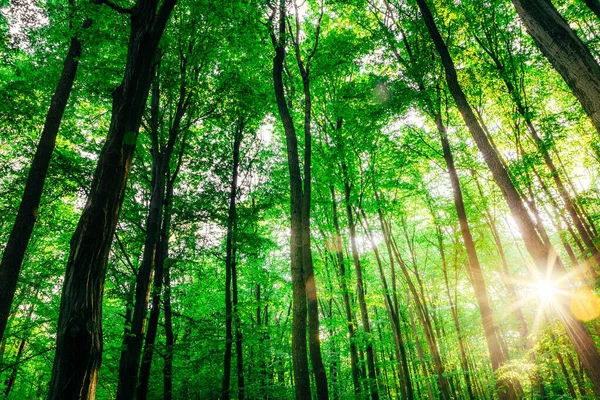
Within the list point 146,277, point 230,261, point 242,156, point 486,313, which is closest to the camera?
point 146,277

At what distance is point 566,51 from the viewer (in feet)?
12.0

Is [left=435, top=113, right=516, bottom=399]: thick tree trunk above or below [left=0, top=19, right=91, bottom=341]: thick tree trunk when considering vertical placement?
below

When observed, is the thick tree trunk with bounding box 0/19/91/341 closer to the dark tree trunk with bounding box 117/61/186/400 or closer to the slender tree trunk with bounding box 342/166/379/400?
the dark tree trunk with bounding box 117/61/186/400

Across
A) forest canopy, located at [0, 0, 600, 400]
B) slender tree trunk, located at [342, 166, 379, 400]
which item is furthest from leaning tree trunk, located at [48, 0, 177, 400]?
slender tree trunk, located at [342, 166, 379, 400]

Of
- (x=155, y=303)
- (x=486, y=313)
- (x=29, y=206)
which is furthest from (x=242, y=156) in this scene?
(x=486, y=313)

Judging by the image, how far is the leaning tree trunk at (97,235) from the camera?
2359 mm

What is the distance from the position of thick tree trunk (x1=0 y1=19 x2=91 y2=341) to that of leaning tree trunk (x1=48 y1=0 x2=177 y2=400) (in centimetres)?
333

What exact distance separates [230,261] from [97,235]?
8771 mm

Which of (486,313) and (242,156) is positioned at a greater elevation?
(242,156)

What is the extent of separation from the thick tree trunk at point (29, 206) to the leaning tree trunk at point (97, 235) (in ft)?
10.9

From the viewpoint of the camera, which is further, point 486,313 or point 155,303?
point 155,303

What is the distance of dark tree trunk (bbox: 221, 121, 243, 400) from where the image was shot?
9797 mm

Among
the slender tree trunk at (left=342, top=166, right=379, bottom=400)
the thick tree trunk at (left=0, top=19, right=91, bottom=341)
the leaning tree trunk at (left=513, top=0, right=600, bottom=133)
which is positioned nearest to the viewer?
the leaning tree trunk at (left=513, top=0, right=600, bottom=133)

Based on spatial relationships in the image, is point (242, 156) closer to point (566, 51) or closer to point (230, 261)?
point (230, 261)
